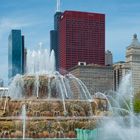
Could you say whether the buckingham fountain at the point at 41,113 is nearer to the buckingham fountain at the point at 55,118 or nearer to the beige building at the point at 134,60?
the buckingham fountain at the point at 55,118

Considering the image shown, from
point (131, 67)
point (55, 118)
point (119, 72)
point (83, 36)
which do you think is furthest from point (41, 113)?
point (83, 36)

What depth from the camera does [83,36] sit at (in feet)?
621

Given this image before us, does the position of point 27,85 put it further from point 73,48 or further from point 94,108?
point 73,48

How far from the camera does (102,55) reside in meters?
192

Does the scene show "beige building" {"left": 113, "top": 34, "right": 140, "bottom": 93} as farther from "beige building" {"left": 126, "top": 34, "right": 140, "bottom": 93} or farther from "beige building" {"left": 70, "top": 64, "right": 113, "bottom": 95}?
"beige building" {"left": 70, "top": 64, "right": 113, "bottom": 95}

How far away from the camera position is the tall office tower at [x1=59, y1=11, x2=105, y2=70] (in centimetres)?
18262

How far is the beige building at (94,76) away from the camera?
134 m

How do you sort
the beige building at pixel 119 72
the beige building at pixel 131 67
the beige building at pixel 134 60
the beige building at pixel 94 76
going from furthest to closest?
1. the beige building at pixel 119 72
2. the beige building at pixel 131 67
3. the beige building at pixel 134 60
4. the beige building at pixel 94 76

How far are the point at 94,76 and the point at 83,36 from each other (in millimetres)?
49935

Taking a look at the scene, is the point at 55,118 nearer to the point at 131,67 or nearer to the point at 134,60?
the point at 131,67

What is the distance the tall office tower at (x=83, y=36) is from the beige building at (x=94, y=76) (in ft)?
105

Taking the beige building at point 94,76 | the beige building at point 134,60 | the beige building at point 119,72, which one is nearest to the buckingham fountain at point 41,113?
the beige building at point 94,76

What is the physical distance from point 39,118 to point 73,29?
159516 millimetres

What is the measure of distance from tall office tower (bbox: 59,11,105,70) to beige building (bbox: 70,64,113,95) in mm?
31966
